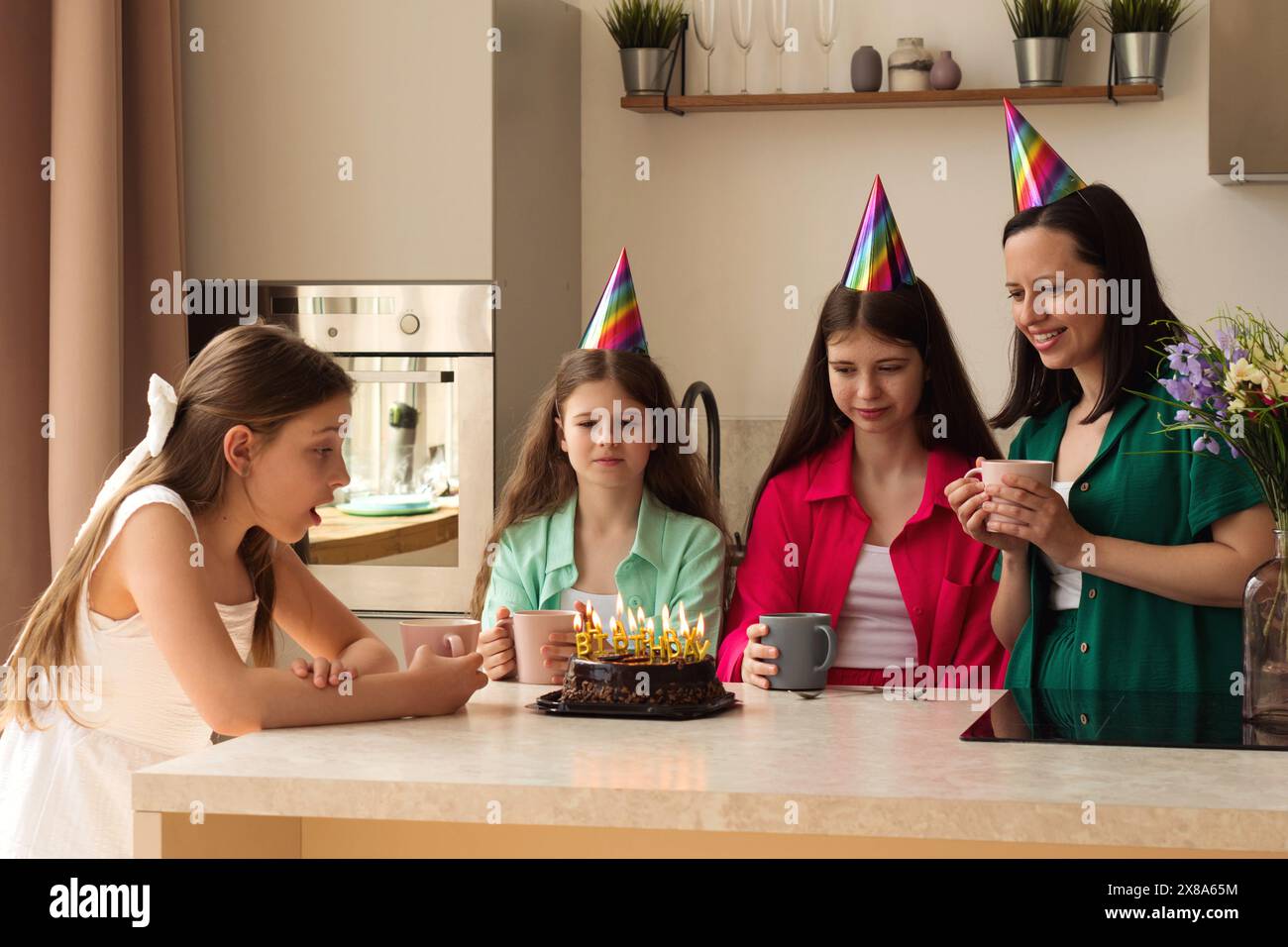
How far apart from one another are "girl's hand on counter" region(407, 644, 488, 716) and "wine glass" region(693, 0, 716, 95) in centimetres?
208

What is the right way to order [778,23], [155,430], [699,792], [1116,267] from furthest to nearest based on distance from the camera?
[778,23], [1116,267], [155,430], [699,792]

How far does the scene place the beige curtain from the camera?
247cm

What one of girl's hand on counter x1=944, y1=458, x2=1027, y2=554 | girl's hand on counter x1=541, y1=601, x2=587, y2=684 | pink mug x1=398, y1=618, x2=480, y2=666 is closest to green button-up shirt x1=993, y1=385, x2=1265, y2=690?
girl's hand on counter x1=944, y1=458, x2=1027, y2=554

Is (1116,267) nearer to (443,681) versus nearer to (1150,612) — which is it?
(1150,612)

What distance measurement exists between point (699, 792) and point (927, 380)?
1.05 m

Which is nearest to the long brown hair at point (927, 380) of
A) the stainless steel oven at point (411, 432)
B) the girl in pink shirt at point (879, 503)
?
the girl in pink shirt at point (879, 503)

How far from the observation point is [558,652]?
1581 millimetres

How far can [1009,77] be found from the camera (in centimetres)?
315

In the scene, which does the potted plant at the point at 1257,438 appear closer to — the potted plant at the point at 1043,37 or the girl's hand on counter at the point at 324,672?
the girl's hand on counter at the point at 324,672

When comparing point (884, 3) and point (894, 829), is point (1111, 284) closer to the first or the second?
point (894, 829)

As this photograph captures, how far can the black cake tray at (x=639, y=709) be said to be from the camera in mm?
1354

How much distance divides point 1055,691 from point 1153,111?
201cm

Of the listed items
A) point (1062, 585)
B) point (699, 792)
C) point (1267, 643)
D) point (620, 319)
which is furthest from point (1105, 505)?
point (620, 319)
